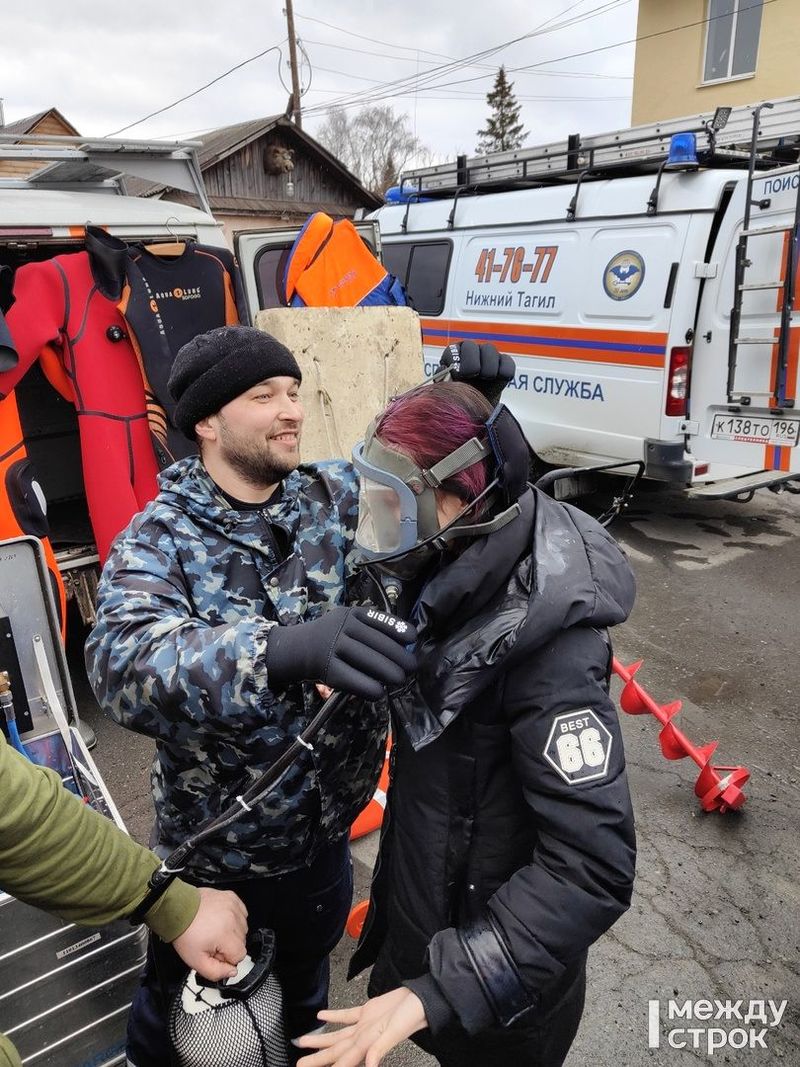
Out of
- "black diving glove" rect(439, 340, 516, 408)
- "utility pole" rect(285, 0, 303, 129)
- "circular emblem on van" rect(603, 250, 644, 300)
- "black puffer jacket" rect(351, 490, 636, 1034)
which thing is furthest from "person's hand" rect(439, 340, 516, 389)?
"utility pole" rect(285, 0, 303, 129)

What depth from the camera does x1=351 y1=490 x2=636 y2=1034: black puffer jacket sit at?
111cm

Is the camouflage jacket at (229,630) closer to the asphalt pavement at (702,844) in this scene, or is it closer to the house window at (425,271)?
the asphalt pavement at (702,844)

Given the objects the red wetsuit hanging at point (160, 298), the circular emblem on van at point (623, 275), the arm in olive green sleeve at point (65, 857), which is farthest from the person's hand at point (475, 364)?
the circular emblem on van at point (623, 275)

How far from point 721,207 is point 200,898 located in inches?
212

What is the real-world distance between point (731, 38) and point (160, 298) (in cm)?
1493

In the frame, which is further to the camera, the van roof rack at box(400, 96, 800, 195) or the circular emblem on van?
the circular emblem on van

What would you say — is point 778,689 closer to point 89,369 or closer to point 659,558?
point 659,558

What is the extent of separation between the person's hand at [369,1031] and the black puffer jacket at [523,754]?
0.09 ft

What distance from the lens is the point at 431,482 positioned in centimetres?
121

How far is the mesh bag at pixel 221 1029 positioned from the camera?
146 centimetres

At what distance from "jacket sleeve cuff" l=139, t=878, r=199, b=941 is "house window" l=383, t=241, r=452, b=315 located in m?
6.47

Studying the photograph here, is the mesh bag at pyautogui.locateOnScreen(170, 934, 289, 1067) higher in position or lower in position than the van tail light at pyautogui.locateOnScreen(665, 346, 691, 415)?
lower

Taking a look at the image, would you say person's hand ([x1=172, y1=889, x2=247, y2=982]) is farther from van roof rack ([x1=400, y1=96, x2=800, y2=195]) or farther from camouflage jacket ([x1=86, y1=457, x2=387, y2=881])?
van roof rack ([x1=400, y1=96, x2=800, y2=195])

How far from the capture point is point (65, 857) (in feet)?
3.93
